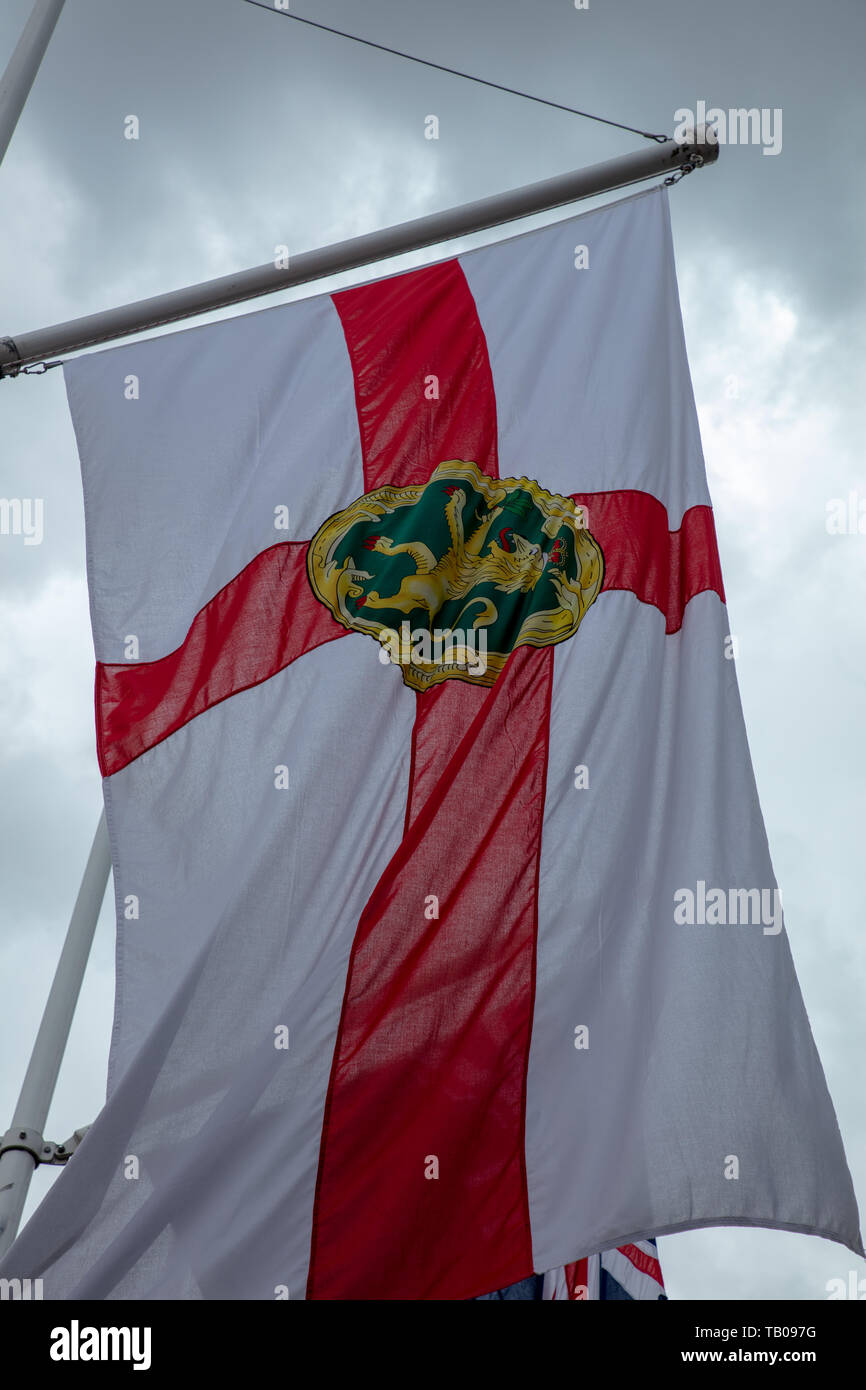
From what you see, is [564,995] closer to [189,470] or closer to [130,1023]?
[130,1023]

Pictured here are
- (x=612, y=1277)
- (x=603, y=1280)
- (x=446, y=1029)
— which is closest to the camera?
(x=446, y=1029)

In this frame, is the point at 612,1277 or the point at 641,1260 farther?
the point at 641,1260

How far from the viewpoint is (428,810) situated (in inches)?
226

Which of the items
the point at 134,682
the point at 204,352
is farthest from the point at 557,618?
the point at 204,352

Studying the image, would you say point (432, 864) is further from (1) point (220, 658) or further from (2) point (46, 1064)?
(2) point (46, 1064)

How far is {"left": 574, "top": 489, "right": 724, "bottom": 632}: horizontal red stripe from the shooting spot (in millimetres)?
6445

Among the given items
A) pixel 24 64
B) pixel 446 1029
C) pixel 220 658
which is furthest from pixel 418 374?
pixel 446 1029

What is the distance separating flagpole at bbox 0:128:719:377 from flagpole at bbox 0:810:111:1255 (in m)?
2.14

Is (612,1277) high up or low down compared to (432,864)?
down

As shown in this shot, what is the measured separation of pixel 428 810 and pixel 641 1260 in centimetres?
555

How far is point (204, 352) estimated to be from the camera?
23.4 feet

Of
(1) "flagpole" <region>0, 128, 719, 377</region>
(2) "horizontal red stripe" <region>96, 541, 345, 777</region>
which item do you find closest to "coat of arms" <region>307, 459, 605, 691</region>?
(2) "horizontal red stripe" <region>96, 541, 345, 777</region>
